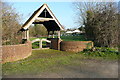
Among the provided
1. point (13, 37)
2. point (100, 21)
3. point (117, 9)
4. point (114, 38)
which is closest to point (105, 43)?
point (114, 38)

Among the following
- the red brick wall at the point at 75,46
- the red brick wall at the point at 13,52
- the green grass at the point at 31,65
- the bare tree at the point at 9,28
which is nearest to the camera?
the green grass at the point at 31,65

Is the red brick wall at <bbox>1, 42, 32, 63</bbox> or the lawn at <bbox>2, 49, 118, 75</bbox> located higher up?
the red brick wall at <bbox>1, 42, 32, 63</bbox>

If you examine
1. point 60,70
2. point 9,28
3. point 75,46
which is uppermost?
point 9,28

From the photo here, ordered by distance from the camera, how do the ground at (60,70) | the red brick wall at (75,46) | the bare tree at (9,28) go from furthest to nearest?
the red brick wall at (75,46) < the bare tree at (9,28) < the ground at (60,70)

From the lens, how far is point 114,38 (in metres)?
13.0

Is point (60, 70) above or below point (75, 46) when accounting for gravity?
below

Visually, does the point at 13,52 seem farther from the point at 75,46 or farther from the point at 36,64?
the point at 75,46

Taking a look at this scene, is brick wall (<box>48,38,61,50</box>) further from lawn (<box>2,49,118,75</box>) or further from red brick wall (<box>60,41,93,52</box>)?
lawn (<box>2,49,118,75</box>)

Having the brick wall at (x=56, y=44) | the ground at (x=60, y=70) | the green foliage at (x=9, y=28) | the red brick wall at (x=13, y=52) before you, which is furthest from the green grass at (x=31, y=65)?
the brick wall at (x=56, y=44)

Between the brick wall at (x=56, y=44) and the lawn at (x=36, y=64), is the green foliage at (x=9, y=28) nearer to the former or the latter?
the lawn at (x=36, y=64)

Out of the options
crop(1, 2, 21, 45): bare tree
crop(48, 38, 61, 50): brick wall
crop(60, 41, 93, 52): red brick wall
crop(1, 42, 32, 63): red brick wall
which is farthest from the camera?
crop(48, 38, 61, 50): brick wall

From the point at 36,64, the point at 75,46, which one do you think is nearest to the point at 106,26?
the point at 75,46

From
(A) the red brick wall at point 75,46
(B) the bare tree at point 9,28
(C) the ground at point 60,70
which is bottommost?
(C) the ground at point 60,70

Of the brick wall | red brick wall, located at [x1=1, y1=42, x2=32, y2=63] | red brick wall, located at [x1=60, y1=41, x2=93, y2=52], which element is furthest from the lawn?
the brick wall
